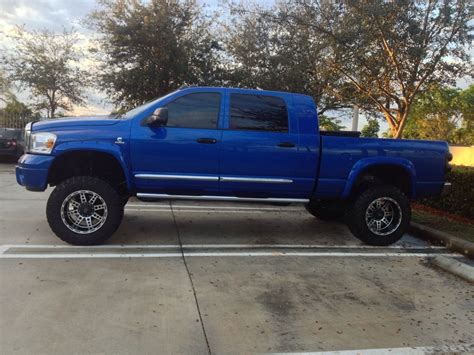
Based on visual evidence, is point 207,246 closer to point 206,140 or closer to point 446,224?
point 206,140

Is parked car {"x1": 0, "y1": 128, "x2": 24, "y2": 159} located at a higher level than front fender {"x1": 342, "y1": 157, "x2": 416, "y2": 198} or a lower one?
lower

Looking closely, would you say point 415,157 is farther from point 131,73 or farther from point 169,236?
point 131,73

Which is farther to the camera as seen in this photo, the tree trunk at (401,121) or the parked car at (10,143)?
the parked car at (10,143)

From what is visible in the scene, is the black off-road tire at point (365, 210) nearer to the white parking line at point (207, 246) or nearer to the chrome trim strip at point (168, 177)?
the white parking line at point (207, 246)

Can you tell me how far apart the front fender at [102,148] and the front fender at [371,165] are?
9.61ft

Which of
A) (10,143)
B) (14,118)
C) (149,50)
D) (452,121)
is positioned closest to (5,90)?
(14,118)

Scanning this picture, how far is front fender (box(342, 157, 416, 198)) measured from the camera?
6436mm

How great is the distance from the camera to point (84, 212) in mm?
5965

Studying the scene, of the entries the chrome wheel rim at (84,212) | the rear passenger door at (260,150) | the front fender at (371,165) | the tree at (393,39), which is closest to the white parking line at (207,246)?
the chrome wheel rim at (84,212)

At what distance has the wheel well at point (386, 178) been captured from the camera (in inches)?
264

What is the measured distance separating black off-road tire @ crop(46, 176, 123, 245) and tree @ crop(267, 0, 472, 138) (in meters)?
6.05

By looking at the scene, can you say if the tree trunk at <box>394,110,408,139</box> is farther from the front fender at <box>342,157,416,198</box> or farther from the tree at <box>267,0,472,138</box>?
the front fender at <box>342,157,416,198</box>

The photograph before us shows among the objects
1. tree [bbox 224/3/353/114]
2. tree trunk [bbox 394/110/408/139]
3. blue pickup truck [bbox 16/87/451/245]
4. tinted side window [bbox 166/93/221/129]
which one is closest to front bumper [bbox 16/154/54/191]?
blue pickup truck [bbox 16/87/451/245]

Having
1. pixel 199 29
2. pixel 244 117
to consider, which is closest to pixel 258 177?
pixel 244 117
